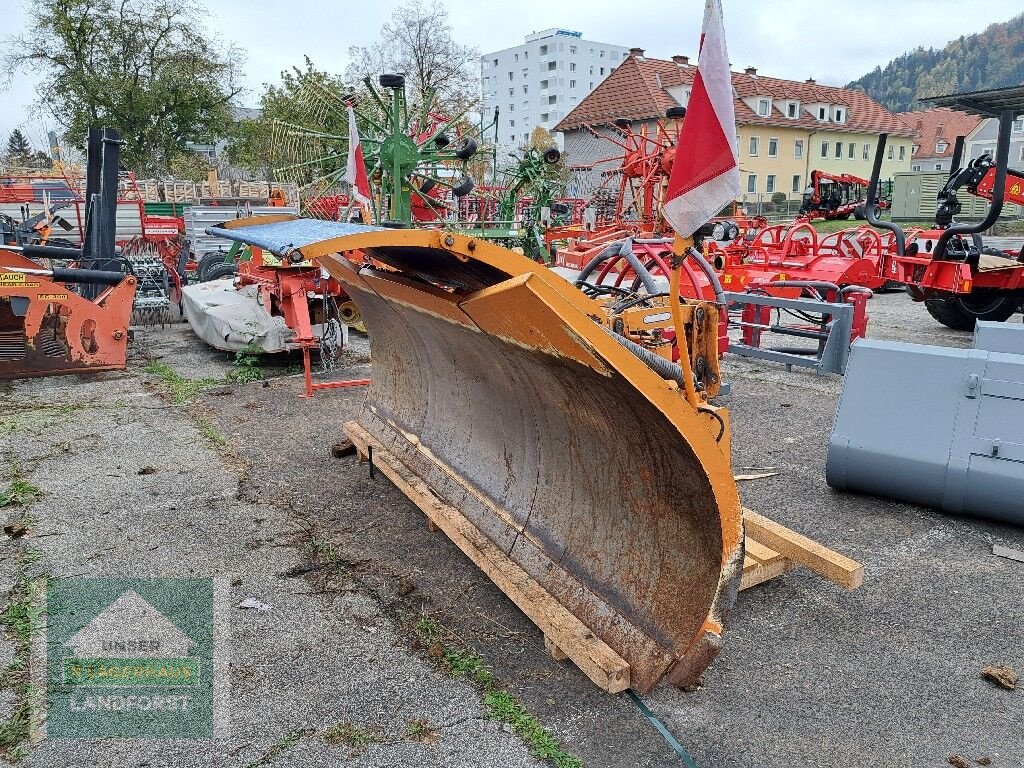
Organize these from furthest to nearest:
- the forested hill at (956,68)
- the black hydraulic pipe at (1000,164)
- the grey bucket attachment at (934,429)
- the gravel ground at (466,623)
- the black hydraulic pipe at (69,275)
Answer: the forested hill at (956,68), the black hydraulic pipe at (1000,164), the black hydraulic pipe at (69,275), the grey bucket attachment at (934,429), the gravel ground at (466,623)

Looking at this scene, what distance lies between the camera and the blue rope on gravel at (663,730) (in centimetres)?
238

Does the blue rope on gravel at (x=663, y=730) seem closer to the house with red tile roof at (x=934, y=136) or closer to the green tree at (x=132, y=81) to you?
the green tree at (x=132, y=81)

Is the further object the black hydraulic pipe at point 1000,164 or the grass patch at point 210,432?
the black hydraulic pipe at point 1000,164

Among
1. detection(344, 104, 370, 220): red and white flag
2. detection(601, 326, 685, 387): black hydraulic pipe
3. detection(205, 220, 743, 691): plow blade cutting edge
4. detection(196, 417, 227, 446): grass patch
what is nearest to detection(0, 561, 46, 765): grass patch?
detection(205, 220, 743, 691): plow blade cutting edge

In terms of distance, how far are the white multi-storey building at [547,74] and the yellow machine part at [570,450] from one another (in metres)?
90.7

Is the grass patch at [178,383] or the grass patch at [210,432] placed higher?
the grass patch at [178,383]

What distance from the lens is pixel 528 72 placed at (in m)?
96.4

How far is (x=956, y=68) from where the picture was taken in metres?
172

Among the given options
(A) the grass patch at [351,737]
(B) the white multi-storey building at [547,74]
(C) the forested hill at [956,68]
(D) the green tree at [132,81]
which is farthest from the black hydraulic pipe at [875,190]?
(C) the forested hill at [956,68]

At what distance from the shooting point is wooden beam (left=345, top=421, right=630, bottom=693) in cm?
255

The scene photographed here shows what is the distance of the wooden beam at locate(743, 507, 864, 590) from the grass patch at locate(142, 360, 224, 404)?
531 cm

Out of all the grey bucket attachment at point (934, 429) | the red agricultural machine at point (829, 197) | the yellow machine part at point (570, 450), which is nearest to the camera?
the yellow machine part at point (570, 450)

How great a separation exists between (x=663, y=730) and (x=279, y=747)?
49.3 inches

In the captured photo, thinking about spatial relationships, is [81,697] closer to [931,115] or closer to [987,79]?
[931,115]
